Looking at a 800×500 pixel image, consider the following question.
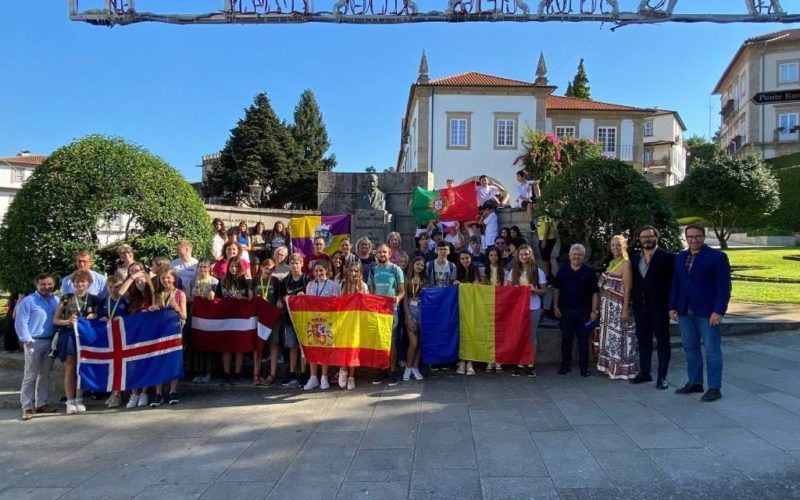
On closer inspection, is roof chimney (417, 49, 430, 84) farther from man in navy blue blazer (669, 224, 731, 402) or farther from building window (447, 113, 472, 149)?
man in navy blue blazer (669, 224, 731, 402)

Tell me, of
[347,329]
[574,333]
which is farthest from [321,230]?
[574,333]

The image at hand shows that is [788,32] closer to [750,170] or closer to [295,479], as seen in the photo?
[750,170]

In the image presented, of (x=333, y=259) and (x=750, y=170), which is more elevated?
(x=750, y=170)

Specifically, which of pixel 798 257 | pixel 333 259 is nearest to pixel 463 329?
pixel 333 259

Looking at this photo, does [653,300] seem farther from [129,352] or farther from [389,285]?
[129,352]

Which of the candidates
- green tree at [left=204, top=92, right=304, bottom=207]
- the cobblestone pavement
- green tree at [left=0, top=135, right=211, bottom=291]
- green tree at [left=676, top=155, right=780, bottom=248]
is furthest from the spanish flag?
green tree at [left=204, top=92, right=304, bottom=207]

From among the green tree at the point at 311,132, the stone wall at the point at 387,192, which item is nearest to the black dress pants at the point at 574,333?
the stone wall at the point at 387,192

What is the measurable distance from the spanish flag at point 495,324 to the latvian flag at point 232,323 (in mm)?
2532

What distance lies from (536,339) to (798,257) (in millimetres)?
19884

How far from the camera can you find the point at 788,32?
2062 inches

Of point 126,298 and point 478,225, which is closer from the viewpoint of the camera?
point 126,298

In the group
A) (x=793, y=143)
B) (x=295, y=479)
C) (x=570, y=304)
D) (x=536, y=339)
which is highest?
(x=793, y=143)

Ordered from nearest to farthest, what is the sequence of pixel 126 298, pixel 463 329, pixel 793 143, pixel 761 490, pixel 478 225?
pixel 761 490 < pixel 126 298 < pixel 463 329 < pixel 478 225 < pixel 793 143

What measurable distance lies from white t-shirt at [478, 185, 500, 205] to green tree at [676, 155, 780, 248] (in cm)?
1991
